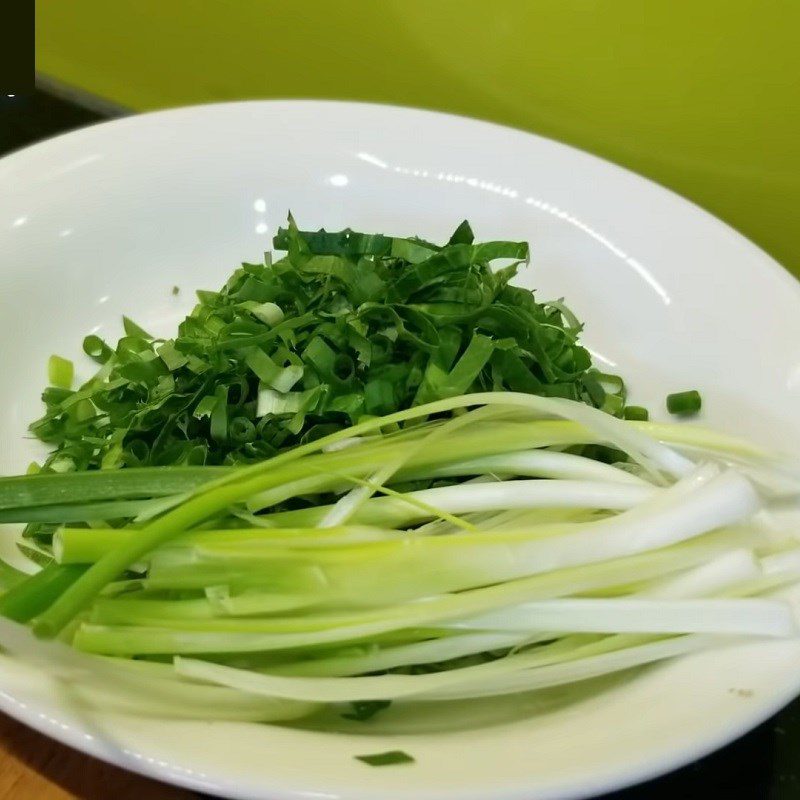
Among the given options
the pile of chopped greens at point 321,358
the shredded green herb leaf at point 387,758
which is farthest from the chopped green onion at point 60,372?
the shredded green herb leaf at point 387,758

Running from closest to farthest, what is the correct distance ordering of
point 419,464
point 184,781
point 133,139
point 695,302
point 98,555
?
point 184,781 < point 98,555 < point 419,464 < point 695,302 < point 133,139

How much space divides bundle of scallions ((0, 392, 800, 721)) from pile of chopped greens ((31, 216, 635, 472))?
0.28ft

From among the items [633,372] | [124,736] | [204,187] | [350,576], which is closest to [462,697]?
[350,576]

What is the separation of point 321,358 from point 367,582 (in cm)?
26

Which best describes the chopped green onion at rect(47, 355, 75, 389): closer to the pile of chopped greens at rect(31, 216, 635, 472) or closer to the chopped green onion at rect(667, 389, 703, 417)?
the pile of chopped greens at rect(31, 216, 635, 472)

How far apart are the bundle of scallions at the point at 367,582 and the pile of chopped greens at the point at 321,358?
Answer: 0.09 m

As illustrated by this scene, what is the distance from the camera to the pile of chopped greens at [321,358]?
817 millimetres

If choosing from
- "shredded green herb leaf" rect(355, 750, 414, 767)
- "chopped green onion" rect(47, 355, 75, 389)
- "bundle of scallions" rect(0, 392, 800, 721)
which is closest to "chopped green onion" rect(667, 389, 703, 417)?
"bundle of scallions" rect(0, 392, 800, 721)

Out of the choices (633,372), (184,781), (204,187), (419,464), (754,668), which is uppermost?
(204,187)

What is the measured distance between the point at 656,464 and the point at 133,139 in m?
0.83

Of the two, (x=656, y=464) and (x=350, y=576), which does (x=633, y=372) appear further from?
(x=350, y=576)

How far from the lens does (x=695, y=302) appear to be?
39.6 inches

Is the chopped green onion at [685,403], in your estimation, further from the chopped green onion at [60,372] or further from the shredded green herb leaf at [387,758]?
the chopped green onion at [60,372]

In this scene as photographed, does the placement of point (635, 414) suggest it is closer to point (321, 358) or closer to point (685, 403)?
point (685, 403)
